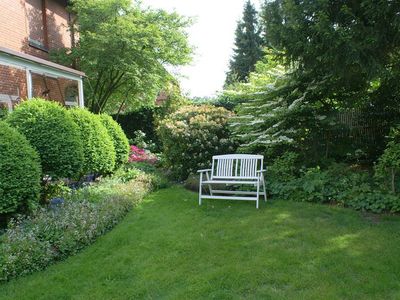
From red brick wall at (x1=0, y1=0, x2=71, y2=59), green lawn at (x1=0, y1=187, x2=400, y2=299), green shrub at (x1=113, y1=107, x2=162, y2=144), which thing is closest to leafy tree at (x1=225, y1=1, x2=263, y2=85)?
green shrub at (x1=113, y1=107, x2=162, y2=144)

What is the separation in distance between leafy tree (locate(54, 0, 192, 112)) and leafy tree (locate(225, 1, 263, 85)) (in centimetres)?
1847

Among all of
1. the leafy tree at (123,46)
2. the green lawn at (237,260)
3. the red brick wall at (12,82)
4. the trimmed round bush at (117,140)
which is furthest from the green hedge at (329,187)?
the red brick wall at (12,82)

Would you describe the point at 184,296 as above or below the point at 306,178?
below

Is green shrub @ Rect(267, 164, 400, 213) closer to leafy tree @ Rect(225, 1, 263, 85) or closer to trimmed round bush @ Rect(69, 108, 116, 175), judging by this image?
trimmed round bush @ Rect(69, 108, 116, 175)

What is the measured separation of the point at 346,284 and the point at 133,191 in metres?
4.70

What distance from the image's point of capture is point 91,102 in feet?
47.9

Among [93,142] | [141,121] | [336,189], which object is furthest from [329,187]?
[141,121]

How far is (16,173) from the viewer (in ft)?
16.3

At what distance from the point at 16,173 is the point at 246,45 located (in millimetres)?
30104

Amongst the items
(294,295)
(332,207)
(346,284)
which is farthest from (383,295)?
(332,207)

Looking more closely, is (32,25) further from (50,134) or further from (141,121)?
(50,134)

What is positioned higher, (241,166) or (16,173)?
(16,173)

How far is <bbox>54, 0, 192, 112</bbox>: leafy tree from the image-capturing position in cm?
1220

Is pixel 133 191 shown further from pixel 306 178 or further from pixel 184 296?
pixel 184 296
